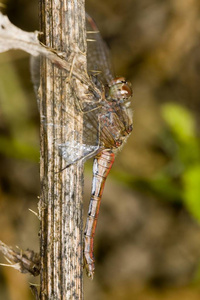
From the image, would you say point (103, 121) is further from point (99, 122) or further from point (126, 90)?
point (126, 90)

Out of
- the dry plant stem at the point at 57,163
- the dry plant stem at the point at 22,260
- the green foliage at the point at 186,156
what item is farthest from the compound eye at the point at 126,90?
the green foliage at the point at 186,156

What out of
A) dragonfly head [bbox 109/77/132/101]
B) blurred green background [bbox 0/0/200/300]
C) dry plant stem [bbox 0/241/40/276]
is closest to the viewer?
dry plant stem [bbox 0/241/40/276]

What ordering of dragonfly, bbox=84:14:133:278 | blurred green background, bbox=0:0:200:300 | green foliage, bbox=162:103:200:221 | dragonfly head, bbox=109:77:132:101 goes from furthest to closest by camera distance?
blurred green background, bbox=0:0:200:300, green foliage, bbox=162:103:200:221, dragonfly head, bbox=109:77:132:101, dragonfly, bbox=84:14:133:278

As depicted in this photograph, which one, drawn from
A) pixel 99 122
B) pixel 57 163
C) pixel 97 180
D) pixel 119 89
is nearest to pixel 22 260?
pixel 57 163

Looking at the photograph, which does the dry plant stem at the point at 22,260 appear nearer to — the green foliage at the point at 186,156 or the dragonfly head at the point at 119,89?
the dragonfly head at the point at 119,89

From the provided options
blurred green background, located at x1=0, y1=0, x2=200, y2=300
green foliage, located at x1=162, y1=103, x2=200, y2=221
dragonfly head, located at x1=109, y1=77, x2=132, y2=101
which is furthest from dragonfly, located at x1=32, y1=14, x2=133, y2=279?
blurred green background, located at x1=0, y1=0, x2=200, y2=300

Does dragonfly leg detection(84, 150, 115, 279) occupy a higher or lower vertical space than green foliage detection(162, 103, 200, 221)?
lower

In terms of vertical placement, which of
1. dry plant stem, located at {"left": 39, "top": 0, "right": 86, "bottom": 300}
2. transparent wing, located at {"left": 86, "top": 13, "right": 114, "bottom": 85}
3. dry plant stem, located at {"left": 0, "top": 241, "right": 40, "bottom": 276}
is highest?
transparent wing, located at {"left": 86, "top": 13, "right": 114, "bottom": 85}

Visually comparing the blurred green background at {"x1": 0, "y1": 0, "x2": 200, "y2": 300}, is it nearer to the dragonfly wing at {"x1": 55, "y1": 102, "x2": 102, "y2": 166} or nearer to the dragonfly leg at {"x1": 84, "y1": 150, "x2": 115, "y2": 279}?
the dragonfly leg at {"x1": 84, "y1": 150, "x2": 115, "y2": 279}
